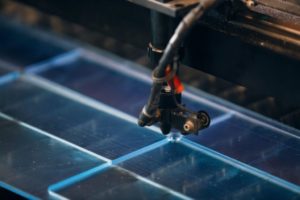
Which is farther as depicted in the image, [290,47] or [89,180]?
[89,180]

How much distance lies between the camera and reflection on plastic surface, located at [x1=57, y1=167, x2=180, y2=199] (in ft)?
5.94

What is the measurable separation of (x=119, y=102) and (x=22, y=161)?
435 millimetres

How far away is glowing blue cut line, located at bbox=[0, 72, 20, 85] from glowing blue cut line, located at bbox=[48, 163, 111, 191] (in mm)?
644

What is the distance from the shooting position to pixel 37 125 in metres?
2.14

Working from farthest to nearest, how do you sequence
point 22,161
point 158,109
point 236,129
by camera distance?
point 236,129, point 22,161, point 158,109

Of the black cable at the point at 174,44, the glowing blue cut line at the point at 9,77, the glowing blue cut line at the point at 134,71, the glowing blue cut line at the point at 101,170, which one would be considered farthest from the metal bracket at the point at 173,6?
the glowing blue cut line at the point at 9,77

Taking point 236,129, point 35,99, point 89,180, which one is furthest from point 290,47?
point 35,99

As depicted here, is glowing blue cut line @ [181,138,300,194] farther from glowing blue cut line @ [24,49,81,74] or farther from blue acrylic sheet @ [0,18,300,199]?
glowing blue cut line @ [24,49,81,74]

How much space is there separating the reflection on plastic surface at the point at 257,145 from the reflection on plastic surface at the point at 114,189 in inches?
10.1

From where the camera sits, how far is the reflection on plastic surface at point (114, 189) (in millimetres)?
1812

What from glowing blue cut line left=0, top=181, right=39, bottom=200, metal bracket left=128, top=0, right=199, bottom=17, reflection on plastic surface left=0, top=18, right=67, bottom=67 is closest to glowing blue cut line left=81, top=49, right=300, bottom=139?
reflection on plastic surface left=0, top=18, right=67, bottom=67

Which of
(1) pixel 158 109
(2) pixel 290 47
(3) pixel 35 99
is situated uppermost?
(2) pixel 290 47

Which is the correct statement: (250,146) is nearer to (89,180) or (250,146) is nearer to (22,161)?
(89,180)

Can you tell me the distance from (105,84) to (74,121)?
29cm
